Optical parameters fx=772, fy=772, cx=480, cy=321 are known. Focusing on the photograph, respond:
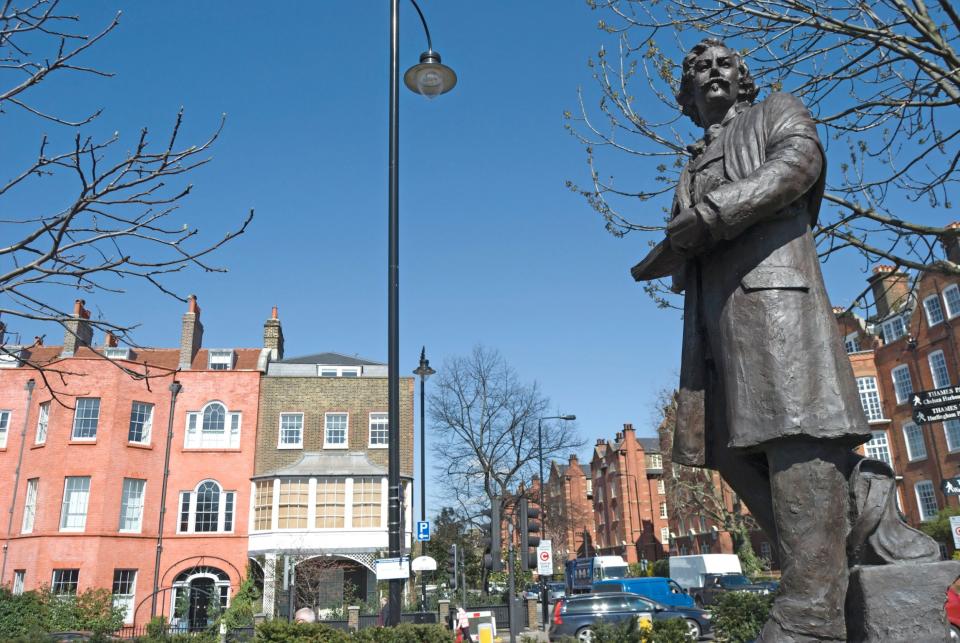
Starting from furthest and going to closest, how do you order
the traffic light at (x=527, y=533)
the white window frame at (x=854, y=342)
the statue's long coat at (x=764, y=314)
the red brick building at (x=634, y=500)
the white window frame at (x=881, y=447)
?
the red brick building at (x=634, y=500), the white window frame at (x=854, y=342), the white window frame at (x=881, y=447), the traffic light at (x=527, y=533), the statue's long coat at (x=764, y=314)

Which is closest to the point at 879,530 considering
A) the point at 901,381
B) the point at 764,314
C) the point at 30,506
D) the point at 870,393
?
the point at 764,314

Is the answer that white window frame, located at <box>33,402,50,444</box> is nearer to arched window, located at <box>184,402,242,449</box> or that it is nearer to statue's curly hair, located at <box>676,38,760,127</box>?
arched window, located at <box>184,402,242,449</box>

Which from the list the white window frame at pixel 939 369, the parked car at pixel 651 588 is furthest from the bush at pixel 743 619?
the white window frame at pixel 939 369

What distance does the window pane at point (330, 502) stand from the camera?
34000 millimetres

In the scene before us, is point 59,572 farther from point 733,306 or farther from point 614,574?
point 733,306

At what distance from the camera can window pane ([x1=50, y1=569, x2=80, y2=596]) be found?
30422mm

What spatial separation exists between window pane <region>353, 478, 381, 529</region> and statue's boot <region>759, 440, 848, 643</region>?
3268 cm

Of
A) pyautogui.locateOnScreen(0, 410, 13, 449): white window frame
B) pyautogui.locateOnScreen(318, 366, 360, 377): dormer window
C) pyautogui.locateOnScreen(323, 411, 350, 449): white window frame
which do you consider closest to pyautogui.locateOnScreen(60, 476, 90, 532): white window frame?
pyautogui.locateOnScreen(0, 410, 13, 449): white window frame

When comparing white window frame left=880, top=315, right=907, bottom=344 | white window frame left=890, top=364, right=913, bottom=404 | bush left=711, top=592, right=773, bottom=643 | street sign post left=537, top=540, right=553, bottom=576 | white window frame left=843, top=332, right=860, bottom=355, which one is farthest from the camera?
white window frame left=843, top=332, right=860, bottom=355

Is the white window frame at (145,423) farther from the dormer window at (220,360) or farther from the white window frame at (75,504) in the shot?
the dormer window at (220,360)

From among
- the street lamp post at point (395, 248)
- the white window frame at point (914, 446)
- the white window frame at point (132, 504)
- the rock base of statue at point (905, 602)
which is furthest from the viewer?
the white window frame at point (914, 446)

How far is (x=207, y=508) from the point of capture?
3425cm

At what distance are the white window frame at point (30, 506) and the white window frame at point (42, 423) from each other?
5.54 ft

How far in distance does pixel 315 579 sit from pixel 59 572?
10013 mm
